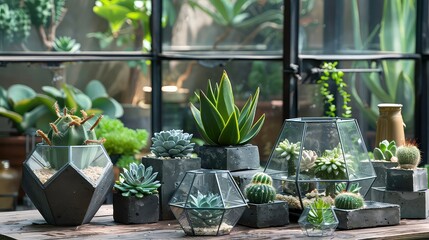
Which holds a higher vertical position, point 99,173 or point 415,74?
A: point 415,74

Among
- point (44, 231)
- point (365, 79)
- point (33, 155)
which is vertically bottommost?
point (44, 231)

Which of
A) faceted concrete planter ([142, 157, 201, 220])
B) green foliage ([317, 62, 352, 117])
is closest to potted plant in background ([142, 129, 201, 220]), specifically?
faceted concrete planter ([142, 157, 201, 220])

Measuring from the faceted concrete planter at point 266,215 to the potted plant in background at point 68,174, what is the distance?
1.52 feet

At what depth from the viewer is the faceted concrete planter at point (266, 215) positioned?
126 inches

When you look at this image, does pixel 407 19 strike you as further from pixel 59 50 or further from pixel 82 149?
pixel 82 149

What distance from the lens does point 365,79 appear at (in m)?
5.57

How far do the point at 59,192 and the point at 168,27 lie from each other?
2.65 meters

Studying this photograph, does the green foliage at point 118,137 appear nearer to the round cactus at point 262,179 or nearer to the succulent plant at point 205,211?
the round cactus at point 262,179

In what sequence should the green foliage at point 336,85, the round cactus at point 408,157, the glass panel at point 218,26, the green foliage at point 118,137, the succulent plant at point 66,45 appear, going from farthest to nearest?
the glass panel at point 218,26, the succulent plant at point 66,45, the green foliage at point 118,137, the green foliage at point 336,85, the round cactus at point 408,157

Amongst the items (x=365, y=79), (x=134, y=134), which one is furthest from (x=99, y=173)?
(x=365, y=79)

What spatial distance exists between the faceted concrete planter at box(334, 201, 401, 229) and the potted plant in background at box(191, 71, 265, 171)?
40cm

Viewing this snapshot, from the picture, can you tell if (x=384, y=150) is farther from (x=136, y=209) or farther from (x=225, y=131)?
(x=136, y=209)

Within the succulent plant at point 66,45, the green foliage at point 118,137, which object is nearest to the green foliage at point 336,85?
the green foliage at point 118,137

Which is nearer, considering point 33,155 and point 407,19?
point 33,155
